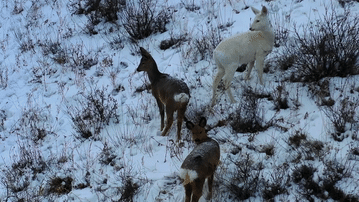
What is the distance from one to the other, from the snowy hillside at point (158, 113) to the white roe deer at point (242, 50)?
445mm

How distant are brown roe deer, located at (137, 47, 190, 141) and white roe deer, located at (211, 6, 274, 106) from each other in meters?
0.88

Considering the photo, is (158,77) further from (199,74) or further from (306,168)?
(306,168)

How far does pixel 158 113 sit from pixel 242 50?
198cm

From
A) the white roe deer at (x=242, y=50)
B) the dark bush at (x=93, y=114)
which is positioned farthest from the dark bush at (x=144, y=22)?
the white roe deer at (x=242, y=50)

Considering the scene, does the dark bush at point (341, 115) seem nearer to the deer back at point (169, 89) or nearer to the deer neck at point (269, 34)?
the deer neck at point (269, 34)

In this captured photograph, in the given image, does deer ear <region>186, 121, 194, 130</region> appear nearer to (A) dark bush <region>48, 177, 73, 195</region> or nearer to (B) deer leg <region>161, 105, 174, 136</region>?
(B) deer leg <region>161, 105, 174, 136</region>

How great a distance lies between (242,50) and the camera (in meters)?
7.09

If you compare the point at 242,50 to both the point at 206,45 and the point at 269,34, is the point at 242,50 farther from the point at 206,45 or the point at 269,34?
the point at 206,45

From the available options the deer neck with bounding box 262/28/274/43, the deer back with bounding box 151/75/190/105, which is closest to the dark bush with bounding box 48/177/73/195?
the deer back with bounding box 151/75/190/105

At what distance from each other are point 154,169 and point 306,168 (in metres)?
2.28

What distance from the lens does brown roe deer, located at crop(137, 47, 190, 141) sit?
644 centimetres

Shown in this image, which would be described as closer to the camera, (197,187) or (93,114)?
(197,187)

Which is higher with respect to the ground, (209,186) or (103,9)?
(103,9)

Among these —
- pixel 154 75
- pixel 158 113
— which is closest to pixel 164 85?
pixel 154 75
